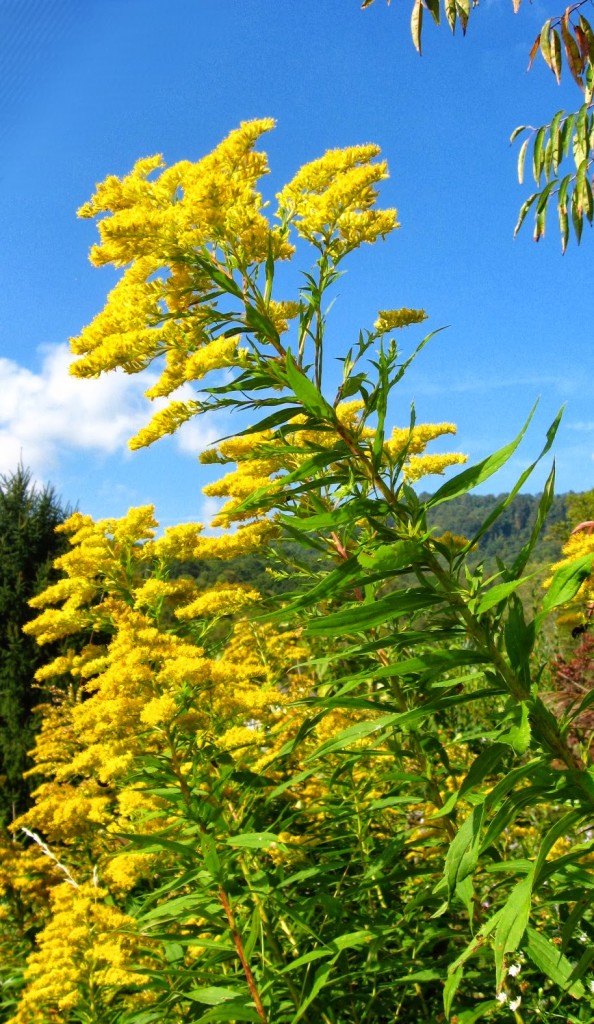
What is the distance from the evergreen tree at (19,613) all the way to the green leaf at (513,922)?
228 inches

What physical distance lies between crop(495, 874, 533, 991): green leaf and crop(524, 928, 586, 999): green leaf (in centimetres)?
53

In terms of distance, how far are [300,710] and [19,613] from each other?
5360 mm

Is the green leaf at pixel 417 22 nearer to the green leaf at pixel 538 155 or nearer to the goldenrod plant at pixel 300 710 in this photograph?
the green leaf at pixel 538 155

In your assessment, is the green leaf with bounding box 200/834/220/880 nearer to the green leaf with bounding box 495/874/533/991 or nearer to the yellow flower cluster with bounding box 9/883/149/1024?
the yellow flower cluster with bounding box 9/883/149/1024

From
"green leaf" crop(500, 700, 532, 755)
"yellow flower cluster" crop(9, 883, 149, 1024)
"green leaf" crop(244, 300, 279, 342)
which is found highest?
"green leaf" crop(244, 300, 279, 342)

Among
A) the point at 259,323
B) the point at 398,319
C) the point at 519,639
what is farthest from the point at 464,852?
the point at 398,319

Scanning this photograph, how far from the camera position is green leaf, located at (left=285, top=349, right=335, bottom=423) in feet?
4.68

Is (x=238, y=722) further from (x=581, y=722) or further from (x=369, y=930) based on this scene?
(x=581, y=722)

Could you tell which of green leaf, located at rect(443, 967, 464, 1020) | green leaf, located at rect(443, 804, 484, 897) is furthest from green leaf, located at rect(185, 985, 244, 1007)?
green leaf, located at rect(443, 804, 484, 897)

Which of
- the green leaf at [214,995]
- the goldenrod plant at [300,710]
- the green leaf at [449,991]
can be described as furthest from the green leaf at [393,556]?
the green leaf at [214,995]

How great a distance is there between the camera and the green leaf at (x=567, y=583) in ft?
4.17

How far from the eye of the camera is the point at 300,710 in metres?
2.98

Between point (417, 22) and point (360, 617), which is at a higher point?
point (417, 22)

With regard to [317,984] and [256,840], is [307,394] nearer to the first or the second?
[256,840]
